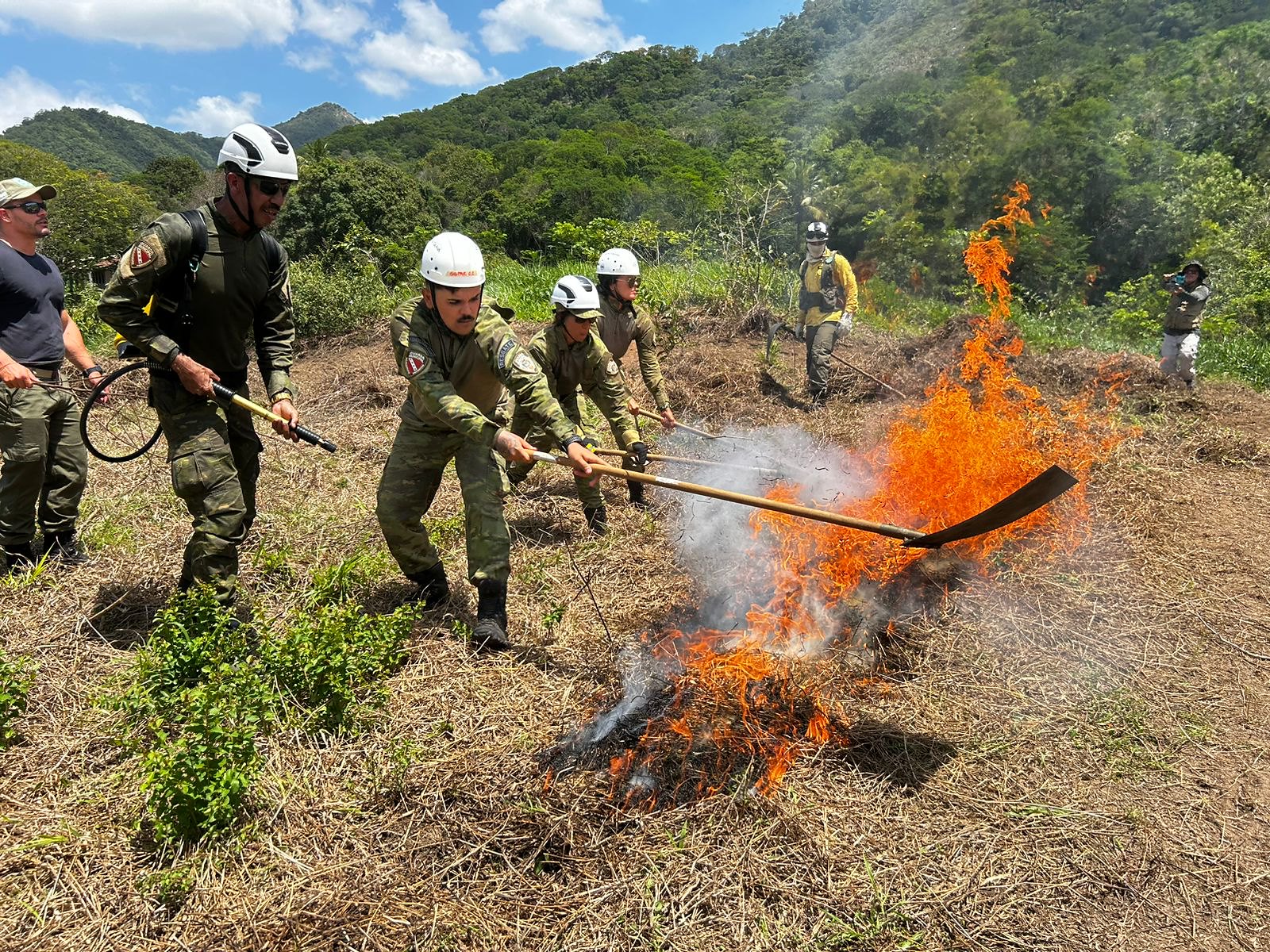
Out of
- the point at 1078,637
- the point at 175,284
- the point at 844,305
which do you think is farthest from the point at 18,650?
the point at 844,305

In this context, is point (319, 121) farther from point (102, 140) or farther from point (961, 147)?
point (961, 147)

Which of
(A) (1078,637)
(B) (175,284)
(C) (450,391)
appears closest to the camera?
(B) (175,284)

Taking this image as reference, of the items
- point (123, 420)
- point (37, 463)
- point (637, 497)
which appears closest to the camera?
point (37, 463)

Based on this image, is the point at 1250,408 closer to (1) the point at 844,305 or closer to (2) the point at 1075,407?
(2) the point at 1075,407

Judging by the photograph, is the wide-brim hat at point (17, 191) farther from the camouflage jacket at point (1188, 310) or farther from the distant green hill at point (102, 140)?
the distant green hill at point (102, 140)

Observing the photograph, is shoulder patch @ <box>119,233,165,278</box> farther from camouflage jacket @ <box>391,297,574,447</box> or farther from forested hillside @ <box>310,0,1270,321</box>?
forested hillside @ <box>310,0,1270,321</box>

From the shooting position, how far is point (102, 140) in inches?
3728

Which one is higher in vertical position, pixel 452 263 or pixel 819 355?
pixel 452 263

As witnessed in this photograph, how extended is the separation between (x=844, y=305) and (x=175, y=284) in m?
7.86

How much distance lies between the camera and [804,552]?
173 inches

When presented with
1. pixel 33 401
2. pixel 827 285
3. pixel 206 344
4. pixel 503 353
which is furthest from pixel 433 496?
pixel 827 285

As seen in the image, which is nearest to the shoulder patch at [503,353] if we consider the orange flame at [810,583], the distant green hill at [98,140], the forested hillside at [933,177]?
the orange flame at [810,583]

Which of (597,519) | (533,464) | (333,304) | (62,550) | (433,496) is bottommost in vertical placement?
(597,519)

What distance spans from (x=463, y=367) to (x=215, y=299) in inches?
50.9
